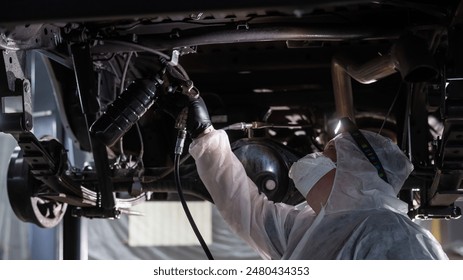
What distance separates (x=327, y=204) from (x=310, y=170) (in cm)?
9

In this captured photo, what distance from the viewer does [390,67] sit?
131 centimetres

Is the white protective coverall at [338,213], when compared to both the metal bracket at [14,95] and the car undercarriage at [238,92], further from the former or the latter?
the metal bracket at [14,95]

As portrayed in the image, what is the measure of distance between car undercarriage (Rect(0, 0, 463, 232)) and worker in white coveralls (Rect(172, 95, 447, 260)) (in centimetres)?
10

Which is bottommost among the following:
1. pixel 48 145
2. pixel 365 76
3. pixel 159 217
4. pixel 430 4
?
pixel 159 217

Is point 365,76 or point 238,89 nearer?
point 365,76

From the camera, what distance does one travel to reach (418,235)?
1.15 m

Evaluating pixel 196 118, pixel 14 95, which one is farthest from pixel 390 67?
pixel 14 95

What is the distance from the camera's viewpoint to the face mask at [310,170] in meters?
1.35

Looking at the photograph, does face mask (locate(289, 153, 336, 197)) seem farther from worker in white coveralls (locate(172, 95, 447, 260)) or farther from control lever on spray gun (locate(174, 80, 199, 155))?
control lever on spray gun (locate(174, 80, 199, 155))

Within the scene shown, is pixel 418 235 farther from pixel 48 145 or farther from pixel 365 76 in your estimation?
pixel 48 145

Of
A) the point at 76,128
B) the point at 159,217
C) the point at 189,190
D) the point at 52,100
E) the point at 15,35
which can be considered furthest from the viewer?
the point at 159,217

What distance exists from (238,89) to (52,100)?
751 mm
